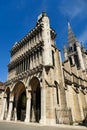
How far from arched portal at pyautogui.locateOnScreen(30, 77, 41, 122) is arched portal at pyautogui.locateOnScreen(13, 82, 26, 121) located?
3.73 m

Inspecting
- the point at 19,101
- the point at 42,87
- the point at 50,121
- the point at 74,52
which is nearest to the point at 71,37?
the point at 74,52

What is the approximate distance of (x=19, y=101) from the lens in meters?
25.7

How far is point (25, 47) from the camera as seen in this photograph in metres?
27.9

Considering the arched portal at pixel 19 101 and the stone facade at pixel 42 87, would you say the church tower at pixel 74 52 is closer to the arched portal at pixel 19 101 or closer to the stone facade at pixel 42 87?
the stone facade at pixel 42 87

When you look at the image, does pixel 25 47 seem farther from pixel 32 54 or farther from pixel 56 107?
pixel 56 107

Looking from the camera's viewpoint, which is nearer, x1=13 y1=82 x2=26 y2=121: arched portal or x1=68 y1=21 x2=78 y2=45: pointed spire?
x1=13 y1=82 x2=26 y2=121: arched portal

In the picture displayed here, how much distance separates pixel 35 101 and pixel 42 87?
12.9 feet

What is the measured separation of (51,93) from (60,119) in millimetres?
3591

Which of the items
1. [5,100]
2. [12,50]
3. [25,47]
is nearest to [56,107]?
[5,100]

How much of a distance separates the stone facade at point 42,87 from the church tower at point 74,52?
823 inches

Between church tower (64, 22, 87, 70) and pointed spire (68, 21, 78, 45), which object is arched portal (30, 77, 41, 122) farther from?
pointed spire (68, 21, 78, 45)

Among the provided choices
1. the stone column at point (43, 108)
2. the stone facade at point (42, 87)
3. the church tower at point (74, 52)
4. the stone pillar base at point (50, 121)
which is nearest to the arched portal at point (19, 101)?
the stone facade at point (42, 87)

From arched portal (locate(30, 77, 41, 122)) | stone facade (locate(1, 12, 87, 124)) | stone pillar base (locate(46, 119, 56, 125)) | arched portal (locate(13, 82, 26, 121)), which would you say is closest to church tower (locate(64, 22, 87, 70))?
stone facade (locate(1, 12, 87, 124))

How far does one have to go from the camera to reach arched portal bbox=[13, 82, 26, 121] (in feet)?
78.4
